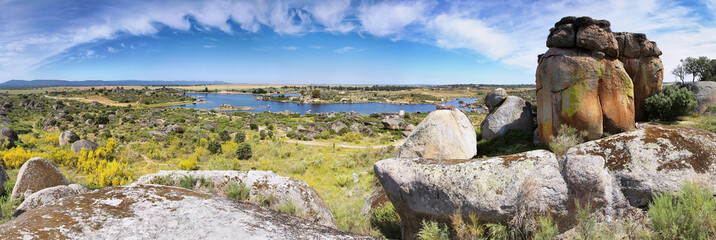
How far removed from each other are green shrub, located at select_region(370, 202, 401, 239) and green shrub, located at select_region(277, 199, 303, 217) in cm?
206

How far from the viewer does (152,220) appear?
3.57 metres

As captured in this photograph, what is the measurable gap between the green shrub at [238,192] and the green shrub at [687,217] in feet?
22.8

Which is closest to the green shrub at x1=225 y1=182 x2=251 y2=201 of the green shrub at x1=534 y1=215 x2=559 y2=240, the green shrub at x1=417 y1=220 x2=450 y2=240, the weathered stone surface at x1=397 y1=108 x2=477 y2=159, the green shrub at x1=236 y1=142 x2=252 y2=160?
the green shrub at x1=417 y1=220 x2=450 y2=240

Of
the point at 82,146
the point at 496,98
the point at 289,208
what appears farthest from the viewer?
the point at 496,98

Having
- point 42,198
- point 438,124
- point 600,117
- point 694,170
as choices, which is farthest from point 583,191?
point 600,117

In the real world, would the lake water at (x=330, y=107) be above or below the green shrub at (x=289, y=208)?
below

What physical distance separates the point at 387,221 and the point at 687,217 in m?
5.13

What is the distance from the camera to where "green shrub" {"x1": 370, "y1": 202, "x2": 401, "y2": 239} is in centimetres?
686

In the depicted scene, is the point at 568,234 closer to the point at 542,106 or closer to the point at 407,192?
the point at 407,192

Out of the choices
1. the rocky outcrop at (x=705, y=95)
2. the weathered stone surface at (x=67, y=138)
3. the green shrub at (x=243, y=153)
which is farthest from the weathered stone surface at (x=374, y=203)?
the rocky outcrop at (x=705, y=95)

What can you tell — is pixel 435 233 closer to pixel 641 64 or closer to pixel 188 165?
pixel 188 165

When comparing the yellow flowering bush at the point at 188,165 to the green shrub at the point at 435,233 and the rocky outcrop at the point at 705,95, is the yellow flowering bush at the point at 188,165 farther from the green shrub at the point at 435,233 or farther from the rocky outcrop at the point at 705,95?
the rocky outcrop at the point at 705,95

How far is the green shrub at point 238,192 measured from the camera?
21.1 ft

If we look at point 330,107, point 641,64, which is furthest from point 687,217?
point 330,107
